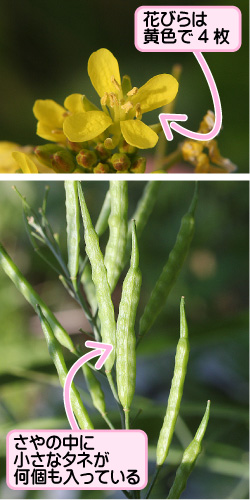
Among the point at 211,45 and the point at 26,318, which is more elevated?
the point at 211,45

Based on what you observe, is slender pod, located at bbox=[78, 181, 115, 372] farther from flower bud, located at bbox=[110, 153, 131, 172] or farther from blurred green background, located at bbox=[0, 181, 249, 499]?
blurred green background, located at bbox=[0, 181, 249, 499]

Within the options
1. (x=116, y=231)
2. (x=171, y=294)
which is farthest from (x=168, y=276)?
(x=171, y=294)

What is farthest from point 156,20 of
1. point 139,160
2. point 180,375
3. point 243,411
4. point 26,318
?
point 26,318

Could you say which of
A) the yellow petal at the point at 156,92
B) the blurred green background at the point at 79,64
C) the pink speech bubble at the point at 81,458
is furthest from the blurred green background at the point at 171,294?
the yellow petal at the point at 156,92

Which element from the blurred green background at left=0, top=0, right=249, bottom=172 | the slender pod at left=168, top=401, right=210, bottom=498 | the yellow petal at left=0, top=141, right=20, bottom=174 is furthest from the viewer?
the blurred green background at left=0, top=0, right=249, bottom=172

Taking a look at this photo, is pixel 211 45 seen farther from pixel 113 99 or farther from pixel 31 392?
pixel 31 392

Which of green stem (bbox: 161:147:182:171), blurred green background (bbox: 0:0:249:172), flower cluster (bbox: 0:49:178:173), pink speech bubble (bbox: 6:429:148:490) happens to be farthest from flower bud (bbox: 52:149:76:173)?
blurred green background (bbox: 0:0:249:172)
